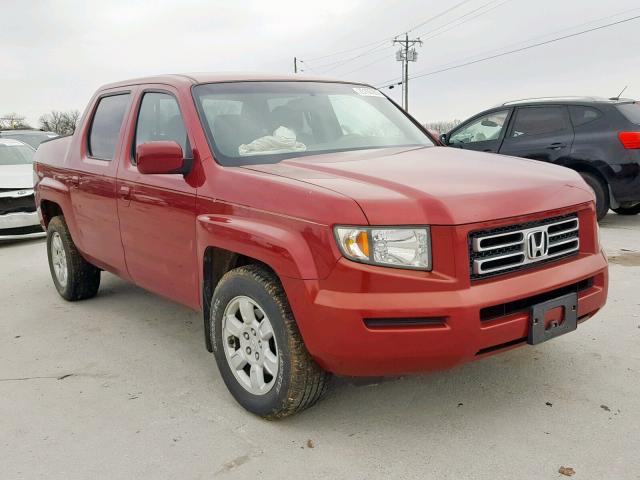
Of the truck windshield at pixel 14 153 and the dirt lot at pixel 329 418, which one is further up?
the truck windshield at pixel 14 153

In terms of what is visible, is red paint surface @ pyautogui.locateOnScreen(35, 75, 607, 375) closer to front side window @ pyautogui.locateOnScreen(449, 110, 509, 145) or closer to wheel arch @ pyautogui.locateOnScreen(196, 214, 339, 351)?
wheel arch @ pyautogui.locateOnScreen(196, 214, 339, 351)

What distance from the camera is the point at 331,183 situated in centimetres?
274

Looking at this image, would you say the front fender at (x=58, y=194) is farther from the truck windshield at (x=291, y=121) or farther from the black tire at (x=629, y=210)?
the black tire at (x=629, y=210)

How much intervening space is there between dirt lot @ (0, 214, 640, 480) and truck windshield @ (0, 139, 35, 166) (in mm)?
6257

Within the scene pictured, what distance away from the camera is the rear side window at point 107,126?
4336mm

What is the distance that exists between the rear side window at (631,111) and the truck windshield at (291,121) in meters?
4.75

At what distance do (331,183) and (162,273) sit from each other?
58.2 inches

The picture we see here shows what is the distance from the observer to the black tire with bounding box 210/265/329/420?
274 centimetres

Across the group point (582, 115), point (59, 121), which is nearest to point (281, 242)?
point (582, 115)

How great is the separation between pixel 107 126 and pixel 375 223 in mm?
2863

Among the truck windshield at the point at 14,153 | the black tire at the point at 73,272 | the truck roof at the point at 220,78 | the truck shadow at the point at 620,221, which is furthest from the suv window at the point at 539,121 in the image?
the truck windshield at the point at 14,153

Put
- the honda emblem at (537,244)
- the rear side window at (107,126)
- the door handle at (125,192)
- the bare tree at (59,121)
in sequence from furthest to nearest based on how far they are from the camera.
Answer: the bare tree at (59,121) → the rear side window at (107,126) → the door handle at (125,192) → the honda emblem at (537,244)

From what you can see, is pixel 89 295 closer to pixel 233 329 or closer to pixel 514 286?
pixel 233 329

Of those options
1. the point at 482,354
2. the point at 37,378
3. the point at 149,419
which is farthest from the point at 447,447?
the point at 37,378
